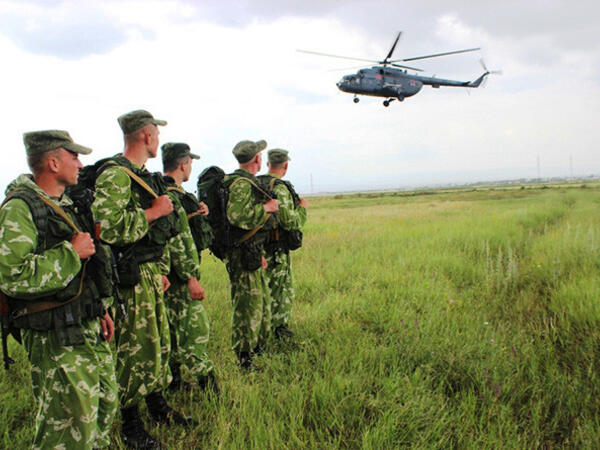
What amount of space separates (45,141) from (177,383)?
221cm

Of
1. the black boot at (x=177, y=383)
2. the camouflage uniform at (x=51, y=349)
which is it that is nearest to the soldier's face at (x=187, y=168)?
the camouflage uniform at (x=51, y=349)

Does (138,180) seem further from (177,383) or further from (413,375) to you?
(413,375)

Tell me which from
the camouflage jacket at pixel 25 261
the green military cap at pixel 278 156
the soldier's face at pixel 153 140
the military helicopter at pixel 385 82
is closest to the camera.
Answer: the camouflage jacket at pixel 25 261

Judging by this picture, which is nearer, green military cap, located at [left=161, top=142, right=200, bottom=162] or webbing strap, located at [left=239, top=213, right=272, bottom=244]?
green military cap, located at [left=161, top=142, right=200, bottom=162]

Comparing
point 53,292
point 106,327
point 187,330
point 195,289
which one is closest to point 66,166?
point 53,292

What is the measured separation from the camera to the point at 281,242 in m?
3.79

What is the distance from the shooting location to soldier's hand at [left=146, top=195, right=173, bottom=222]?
7.64 ft

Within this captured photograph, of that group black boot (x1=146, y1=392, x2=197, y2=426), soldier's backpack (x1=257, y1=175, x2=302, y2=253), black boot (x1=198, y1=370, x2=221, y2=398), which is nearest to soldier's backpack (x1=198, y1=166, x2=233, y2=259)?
soldier's backpack (x1=257, y1=175, x2=302, y2=253)

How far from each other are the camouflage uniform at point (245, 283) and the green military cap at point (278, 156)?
0.68 metres

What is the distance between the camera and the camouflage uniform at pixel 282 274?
361 cm

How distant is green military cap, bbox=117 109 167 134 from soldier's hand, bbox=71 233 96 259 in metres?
0.95

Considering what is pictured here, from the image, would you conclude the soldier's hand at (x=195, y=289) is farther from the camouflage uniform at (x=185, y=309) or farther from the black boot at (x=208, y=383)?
the black boot at (x=208, y=383)

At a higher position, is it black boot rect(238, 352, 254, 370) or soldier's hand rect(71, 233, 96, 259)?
soldier's hand rect(71, 233, 96, 259)

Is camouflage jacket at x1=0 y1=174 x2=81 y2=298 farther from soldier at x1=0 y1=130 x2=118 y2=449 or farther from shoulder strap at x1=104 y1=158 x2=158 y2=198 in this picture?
shoulder strap at x1=104 y1=158 x2=158 y2=198
